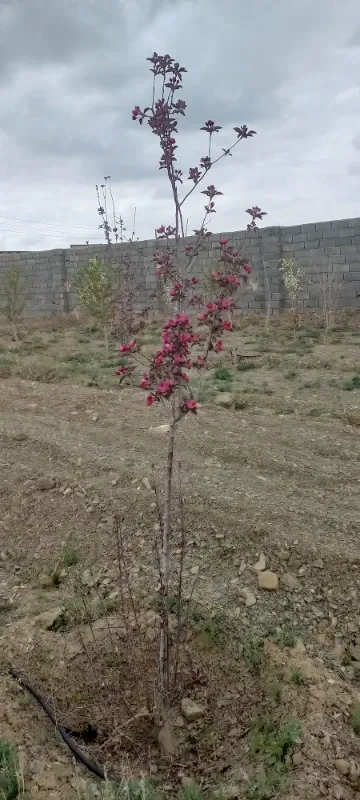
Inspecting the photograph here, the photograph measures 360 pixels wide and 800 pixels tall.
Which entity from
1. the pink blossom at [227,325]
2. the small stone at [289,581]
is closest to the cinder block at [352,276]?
the small stone at [289,581]

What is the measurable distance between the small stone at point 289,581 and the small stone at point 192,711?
2.50 feet

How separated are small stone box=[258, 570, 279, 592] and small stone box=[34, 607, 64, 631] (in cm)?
97

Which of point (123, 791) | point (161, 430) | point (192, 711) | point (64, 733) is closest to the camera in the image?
point (123, 791)

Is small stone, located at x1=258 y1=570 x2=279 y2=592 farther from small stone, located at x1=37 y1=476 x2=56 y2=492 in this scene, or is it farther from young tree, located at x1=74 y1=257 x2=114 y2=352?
young tree, located at x1=74 y1=257 x2=114 y2=352

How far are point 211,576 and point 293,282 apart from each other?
10651 millimetres

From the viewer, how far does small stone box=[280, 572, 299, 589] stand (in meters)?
2.90

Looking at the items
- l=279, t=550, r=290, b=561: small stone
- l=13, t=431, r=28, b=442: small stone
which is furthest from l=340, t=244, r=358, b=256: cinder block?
l=279, t=550, r=290, b=561: small stone

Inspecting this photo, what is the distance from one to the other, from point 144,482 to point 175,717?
181cm

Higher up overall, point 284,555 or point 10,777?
point 284,555

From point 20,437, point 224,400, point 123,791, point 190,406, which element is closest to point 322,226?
point 224,400

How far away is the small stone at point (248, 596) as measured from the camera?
280 cm

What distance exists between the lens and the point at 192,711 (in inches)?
91.7

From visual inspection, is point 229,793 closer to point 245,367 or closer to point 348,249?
point 245,367

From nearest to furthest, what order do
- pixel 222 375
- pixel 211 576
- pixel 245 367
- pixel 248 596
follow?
pixel 248 596 < pixel 211 576 < pixel 222 375 < pixel 245 367
